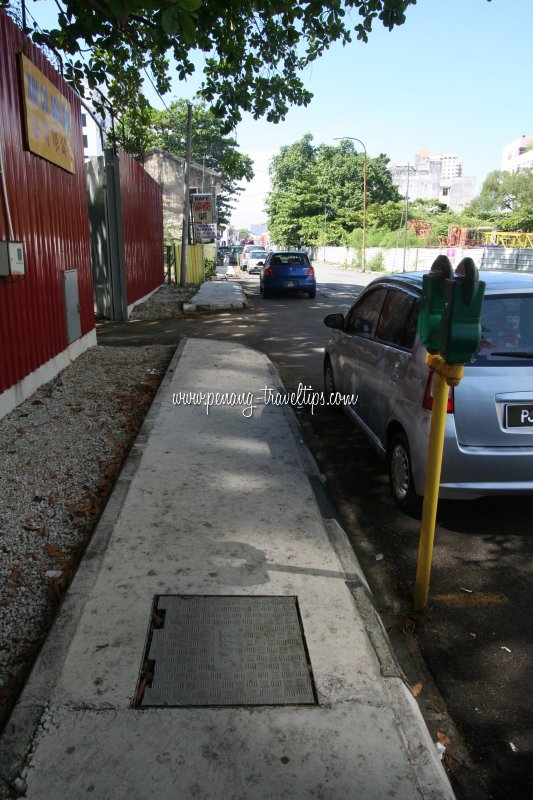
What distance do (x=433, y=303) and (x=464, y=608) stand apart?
1.66 m

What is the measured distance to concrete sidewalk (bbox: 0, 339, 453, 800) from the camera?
2.09 metres

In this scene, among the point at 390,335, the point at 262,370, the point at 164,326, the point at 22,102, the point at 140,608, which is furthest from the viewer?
the point at 164,326

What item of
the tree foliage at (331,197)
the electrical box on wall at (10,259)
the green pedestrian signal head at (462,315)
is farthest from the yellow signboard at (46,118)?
the tree foliage at (331,197)

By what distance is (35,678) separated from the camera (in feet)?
8.23

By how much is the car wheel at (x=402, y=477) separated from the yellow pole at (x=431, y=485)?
0.94 meters

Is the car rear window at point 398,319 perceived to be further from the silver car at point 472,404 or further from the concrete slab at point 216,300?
the concrete slab at point 216,300

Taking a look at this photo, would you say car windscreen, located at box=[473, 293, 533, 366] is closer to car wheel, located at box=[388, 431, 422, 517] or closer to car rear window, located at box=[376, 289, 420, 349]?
car rear window, located at box=[376, 289, 420, 349]

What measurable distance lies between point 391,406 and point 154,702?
2.77 m

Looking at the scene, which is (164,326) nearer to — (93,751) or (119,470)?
(119,470)

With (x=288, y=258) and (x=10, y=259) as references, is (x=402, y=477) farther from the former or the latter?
(x=288, y=258)

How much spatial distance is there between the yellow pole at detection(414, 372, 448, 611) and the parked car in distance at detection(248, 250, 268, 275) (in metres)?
40.4

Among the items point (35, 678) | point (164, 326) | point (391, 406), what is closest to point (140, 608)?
point (35, 678)

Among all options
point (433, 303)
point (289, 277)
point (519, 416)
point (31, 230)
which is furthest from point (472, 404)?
point (289, 277)

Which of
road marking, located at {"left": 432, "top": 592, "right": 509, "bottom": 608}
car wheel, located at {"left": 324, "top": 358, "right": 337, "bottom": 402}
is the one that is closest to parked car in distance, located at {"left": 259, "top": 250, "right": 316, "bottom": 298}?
car wheel, located at {"left": 324, "top": 358, "right": 337, "bottom": 402}
